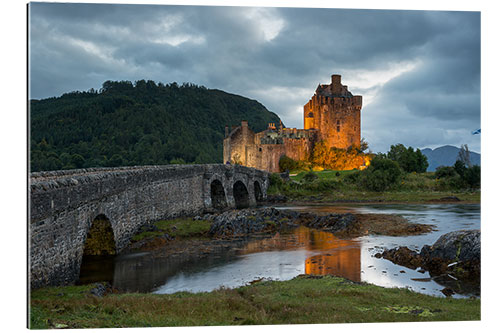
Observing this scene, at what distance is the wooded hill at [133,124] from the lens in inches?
2254

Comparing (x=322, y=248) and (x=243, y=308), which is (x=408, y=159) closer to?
(x=322, y=248)

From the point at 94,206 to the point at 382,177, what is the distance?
3761 centimetres

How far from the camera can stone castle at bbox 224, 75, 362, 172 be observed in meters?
66.3

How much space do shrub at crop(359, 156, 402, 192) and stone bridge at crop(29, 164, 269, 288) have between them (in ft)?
68.5

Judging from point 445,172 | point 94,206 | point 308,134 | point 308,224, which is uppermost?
point 308,134

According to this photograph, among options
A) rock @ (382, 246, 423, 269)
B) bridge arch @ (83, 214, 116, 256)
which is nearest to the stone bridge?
bridge arch @ (83, 214, 116, 256)

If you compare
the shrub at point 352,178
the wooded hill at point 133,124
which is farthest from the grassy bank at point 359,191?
the wooded hill at point 133,124

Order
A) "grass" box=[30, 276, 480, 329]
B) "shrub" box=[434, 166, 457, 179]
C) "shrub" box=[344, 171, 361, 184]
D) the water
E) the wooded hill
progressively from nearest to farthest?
"grass" box=[30, 276, 480, 329] < the water < "shrub" box=[434, 166, 457, 179] < "shrub" box=[344, 171, 361, 184] < the wooded hill

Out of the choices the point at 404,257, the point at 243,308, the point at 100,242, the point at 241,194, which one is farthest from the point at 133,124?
the point at 243,308

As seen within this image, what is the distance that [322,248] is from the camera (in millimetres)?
18609

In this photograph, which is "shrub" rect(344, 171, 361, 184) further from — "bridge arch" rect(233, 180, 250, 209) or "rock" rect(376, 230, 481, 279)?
"rock" rect(376, 230, 481, 279)

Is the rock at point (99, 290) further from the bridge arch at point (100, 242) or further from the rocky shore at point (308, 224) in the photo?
the rocky shore at point (308, 224)

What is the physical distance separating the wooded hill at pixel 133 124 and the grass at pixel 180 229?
781 inches

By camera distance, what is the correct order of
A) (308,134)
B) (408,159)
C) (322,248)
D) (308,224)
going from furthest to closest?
1. (308,134)
2. (408,159)
3. (308,224)
4. (322,248)
